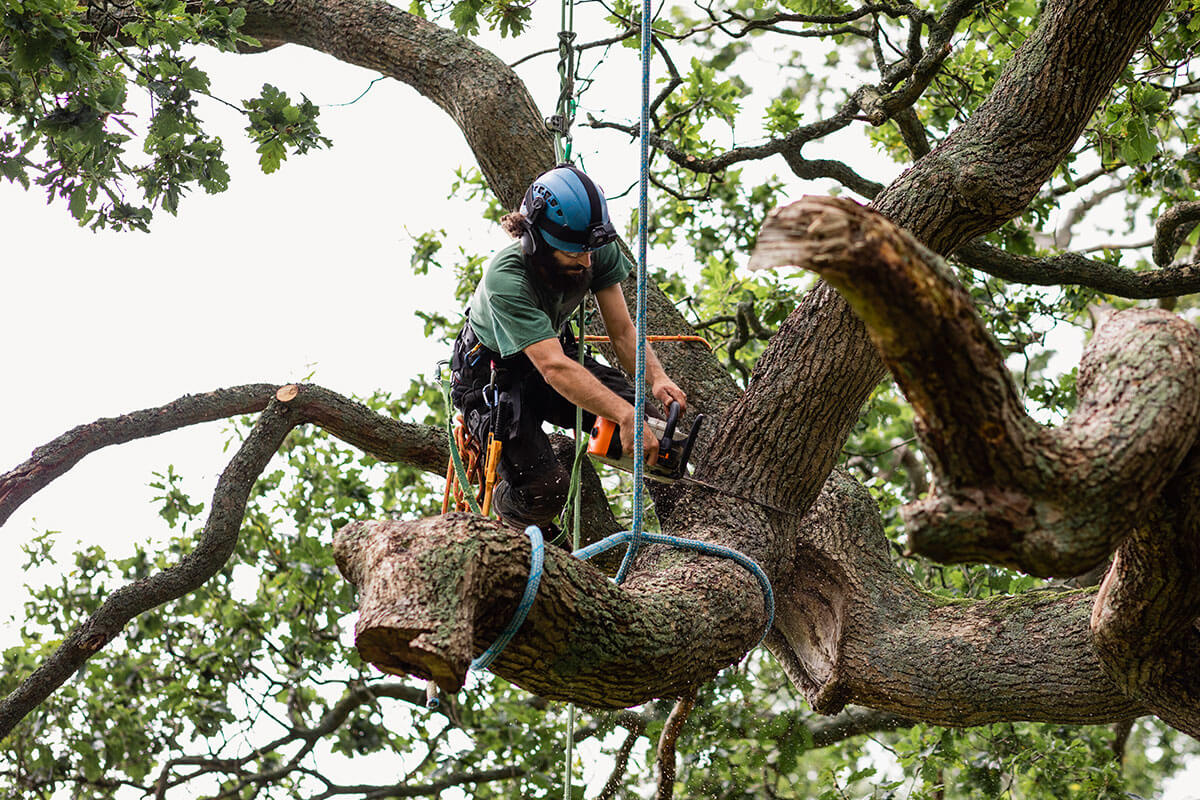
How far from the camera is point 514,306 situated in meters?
3.76

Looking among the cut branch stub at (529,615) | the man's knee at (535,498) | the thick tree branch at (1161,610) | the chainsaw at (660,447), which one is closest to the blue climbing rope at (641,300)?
the cut branch stub at (529,615)

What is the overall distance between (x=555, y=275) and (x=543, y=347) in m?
0.37

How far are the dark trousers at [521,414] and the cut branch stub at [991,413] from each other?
2000 mm

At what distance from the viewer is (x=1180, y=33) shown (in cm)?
533

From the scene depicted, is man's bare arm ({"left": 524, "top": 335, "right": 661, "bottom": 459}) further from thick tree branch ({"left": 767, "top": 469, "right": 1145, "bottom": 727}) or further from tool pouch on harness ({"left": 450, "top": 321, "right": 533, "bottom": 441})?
thick tree branch ({"left": 767, "top": 469, "right": 1145, "bottom": 727})

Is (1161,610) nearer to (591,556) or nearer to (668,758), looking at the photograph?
(591,556)

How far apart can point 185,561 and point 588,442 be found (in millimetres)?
1577

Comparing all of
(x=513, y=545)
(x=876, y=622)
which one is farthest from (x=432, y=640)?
(x=876, y=622)

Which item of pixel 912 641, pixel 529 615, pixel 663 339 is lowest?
pixel 529 615

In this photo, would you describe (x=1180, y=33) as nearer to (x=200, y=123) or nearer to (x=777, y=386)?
(x=777, y=386)

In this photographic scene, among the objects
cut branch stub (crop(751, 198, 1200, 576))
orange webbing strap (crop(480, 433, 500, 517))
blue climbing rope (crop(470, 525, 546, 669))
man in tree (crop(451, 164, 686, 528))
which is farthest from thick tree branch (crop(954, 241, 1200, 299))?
blue climbing rope (crop(470, 525, 546, 669))

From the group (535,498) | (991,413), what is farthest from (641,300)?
(991,413)

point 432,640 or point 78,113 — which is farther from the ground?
point 78,113

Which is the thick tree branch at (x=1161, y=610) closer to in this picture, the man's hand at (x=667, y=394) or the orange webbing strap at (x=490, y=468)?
the man's hand at (x=667, y=394)
